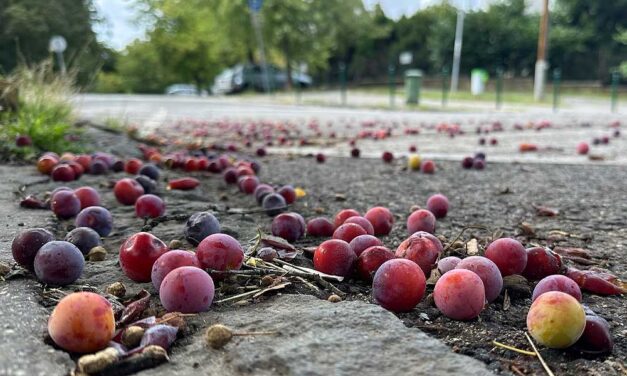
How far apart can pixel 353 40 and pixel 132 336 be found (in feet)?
165

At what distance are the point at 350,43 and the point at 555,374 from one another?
167 feet

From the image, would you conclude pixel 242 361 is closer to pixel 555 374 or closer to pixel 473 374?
pixel 473 374

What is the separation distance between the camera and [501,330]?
1.63 meters

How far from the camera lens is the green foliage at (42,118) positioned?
5.02 m

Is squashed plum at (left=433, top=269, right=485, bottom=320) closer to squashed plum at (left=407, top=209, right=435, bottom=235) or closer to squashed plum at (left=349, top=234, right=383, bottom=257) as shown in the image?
squashed plum at (left=349, top=234, right=383, bottom=257)

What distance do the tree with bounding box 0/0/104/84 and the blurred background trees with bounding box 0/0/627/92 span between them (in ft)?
42.6

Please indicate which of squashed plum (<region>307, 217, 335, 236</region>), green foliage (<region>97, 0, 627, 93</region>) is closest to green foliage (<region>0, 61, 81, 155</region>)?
squashed plum (<region>307, 217, 335, 236</region>)

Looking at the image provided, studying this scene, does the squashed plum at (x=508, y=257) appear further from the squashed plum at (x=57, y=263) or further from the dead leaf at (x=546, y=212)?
the dead leaf at (x=546, y=212)

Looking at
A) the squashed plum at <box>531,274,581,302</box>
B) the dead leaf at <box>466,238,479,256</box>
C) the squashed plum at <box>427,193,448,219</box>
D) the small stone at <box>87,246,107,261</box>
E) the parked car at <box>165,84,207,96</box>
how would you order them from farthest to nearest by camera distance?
the parked car at <box>165,84,207,96</box>, the squashed plum at <box>427,193,448,219</box>, the dead leaf at <box>466,238,479,256</box>, the small stone at <box>87,246,107,261</box>, the squashed plum at <box>531,274,581,302</box>

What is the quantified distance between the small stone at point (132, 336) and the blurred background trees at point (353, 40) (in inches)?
1261

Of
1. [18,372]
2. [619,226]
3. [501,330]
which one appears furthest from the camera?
[619,226]

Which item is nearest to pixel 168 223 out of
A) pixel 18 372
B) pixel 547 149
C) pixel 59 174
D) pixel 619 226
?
pixel 59 174

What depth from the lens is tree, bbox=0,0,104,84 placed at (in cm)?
1106

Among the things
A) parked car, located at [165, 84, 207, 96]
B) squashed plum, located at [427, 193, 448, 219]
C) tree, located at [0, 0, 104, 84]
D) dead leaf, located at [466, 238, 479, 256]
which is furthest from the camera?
parked car, located at [165, 84, 207, 96]
